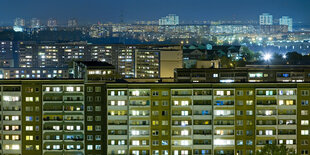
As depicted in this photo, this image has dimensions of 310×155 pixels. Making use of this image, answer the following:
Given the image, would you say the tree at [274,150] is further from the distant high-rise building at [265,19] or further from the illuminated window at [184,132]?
the distant high-rise building at [265,19]

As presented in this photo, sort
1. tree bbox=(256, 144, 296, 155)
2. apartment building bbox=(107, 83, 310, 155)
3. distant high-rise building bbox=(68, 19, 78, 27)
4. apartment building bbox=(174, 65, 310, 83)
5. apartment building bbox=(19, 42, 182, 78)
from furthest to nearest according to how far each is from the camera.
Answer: distant high-rise building bbox=(68, 19, 78, 27), apartment building bbox=(19, 42, 182, 78), apartment building bbox=(174, 65, 310, 83), apartment building bbox=(107, 83, 310, 155), tree bbox=(256, 144, 296, 155)

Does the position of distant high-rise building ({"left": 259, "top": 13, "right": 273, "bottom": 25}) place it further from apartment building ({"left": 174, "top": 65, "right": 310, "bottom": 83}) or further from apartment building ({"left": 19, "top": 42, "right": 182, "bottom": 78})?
apartment building ({"left": 174, "top": 65, "right": 310, "bottom": 83})

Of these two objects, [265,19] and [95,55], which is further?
[265,19]

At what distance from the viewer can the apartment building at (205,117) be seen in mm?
15094

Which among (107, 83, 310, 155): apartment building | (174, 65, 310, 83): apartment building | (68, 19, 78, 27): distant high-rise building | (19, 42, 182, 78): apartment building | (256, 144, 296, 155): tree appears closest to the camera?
(256, 144, 296, 155): tree

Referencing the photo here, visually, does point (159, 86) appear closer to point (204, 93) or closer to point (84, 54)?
point (204, 93)

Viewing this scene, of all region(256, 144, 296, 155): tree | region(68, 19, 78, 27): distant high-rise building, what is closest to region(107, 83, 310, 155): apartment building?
region(256, 144, 296, 155): tree

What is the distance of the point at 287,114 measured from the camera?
50.2 ft

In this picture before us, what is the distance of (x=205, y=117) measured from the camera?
1523 cm

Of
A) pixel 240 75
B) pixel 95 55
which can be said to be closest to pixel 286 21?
pixel 95 55

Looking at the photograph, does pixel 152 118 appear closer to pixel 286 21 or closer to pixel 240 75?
pixel 240 75

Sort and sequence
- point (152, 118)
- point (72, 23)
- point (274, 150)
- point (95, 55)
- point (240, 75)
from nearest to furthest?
point (274, 150), point (152, 118), point (240, 75), point (95, 55), point (72, 23)

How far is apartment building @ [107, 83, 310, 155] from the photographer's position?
15094 millimetres

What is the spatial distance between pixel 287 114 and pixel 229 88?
4.86 feet
